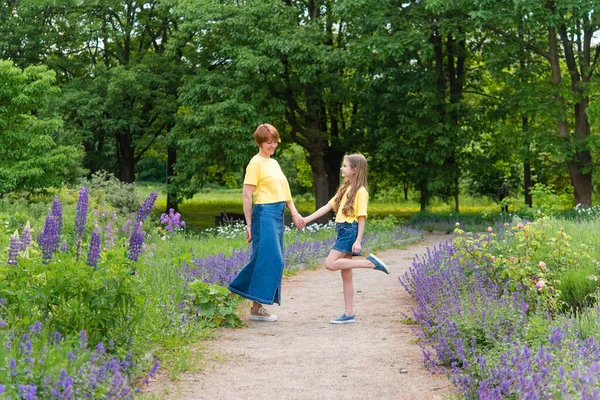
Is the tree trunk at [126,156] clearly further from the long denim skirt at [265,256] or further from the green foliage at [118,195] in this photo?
the long denim skirt at [265,256]

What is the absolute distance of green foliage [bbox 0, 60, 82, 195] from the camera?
18406 millimetres

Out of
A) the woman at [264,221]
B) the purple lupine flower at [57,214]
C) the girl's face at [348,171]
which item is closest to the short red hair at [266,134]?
the woman at [264,221]

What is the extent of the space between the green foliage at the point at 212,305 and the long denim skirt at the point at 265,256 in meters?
0.22

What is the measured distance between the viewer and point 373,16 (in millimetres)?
21375

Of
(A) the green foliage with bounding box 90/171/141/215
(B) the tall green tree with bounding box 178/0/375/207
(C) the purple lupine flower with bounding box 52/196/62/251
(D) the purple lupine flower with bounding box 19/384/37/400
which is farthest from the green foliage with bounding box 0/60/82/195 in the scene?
(D) the purple lupine flower with bounding box 19/384/37/400

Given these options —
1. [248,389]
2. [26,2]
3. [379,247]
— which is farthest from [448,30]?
[248,389]

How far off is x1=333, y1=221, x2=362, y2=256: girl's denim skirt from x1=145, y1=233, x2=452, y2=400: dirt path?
31.3 inches

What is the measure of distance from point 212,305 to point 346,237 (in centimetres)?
153

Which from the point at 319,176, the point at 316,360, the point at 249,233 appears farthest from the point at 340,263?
the point at 319,176

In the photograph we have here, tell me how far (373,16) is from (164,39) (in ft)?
37.1

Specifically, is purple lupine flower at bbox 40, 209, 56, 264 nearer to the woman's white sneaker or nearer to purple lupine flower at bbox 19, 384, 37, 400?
purple lupine flower at bbox 19, 384, 37, 400

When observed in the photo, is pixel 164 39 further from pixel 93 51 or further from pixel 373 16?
pixel 373 16

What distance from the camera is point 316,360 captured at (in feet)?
20.2

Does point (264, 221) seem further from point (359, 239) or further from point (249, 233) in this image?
point (359, 239)
